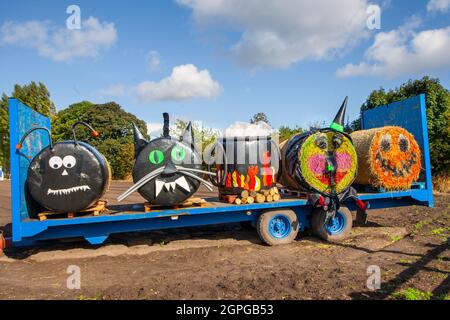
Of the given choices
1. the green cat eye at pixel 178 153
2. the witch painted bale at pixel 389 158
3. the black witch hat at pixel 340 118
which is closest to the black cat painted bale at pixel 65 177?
the green cat eye at pixel 178 153

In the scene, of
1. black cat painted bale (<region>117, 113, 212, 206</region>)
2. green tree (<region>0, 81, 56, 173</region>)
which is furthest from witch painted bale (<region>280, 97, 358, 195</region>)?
green tree (<region>0, 81, 56, 173</region>)

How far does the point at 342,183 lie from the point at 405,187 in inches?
71.3

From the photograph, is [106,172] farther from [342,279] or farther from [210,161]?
[342,279]

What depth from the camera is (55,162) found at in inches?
246

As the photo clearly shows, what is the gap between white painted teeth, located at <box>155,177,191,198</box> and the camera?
22.1 ft

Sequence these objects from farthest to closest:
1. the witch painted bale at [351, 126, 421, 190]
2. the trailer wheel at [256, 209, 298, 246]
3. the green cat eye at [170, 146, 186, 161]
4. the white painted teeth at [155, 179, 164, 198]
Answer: the witch painted bale at [351, 126, 421, 190], the trailer wheel at [256, 209, 298, 246], the green cat eye at [170, 146, 186, 161], the white painted teeth at [155, 179, 164, 198]

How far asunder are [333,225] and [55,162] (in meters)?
6.00

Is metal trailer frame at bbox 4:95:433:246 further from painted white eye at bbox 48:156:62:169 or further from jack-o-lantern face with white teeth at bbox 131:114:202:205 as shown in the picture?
painted white eye at bbox 48:156:62:169

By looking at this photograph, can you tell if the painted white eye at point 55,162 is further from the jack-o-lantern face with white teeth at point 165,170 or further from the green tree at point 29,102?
the green tree at point 29,102

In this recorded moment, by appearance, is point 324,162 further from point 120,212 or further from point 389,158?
point 120,212

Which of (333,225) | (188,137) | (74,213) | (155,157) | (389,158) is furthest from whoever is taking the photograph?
(389,158)

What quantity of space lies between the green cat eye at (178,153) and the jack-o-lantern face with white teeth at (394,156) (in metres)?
4.34

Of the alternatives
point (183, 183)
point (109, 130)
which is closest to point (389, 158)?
point (183, 183)

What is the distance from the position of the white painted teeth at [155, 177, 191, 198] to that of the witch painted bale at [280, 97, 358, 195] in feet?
8.27
